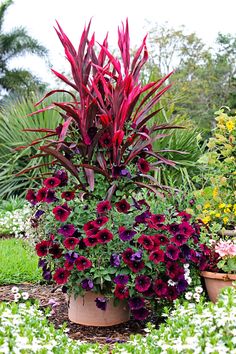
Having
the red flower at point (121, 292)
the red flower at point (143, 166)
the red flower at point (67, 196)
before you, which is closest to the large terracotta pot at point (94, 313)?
the red flower at point (121, 292)

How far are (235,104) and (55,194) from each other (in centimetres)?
2243

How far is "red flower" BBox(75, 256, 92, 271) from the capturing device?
10.2 ft

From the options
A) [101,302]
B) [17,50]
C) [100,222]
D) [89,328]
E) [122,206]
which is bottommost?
[89,328]

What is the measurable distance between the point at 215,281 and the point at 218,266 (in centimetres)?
11

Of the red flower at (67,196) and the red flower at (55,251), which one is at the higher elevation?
the red flower at (67,196)

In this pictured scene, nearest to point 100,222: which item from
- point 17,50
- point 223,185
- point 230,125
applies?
point 223,185

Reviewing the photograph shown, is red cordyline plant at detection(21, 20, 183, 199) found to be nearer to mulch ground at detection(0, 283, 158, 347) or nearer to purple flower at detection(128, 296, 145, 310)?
purple flower at detection(128, 296, 145, 310)

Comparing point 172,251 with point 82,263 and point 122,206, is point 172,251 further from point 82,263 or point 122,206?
point 82,263

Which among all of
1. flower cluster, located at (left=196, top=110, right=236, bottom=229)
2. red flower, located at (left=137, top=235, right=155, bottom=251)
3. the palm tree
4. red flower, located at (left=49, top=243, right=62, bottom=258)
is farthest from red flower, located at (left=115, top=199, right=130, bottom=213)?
the palm tree

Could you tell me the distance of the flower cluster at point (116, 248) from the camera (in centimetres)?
311

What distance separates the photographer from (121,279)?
3.10 metres

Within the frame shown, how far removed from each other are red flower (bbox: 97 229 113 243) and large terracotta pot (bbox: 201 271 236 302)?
77cm

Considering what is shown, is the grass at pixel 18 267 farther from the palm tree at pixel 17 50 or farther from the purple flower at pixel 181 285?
the palm tree at pixel 17 50

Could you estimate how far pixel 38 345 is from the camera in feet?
6.81
